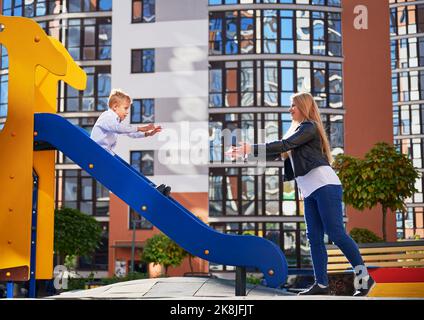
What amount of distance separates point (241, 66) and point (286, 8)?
6.12ft

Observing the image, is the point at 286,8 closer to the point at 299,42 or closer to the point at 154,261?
the point at 299,42

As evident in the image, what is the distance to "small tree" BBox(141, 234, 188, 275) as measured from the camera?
1402cm

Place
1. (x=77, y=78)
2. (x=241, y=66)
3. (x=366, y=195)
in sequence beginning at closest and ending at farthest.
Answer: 1. (x=77, y=78)
2. (x=366, y=195)
3. (x=241, y=66)

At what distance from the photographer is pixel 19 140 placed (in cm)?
295

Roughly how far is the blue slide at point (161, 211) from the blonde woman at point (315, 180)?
0.59ft

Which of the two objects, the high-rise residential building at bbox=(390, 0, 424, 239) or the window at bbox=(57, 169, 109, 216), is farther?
the window at bbox=(57, 169, 109, 216)

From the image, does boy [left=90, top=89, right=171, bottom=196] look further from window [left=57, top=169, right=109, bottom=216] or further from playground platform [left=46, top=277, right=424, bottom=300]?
window [left=57, top=169, right=109, bottom=216]

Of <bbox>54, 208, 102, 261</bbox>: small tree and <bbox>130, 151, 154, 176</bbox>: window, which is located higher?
<bbox>130, 151, 154, 176</bbox>: window

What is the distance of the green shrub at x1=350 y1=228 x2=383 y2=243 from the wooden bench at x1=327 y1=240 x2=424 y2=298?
18.4 feet

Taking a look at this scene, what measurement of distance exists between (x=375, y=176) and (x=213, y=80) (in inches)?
115

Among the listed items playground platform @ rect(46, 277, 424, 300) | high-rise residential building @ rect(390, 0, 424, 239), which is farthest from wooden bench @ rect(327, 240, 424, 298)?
high-rise residential building @ rect(390, 0, 424, 239)

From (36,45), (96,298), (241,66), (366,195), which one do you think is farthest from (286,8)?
(96,298)

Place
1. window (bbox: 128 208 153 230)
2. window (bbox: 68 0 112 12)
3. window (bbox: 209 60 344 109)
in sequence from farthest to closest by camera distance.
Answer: window (bbox: 128 208 153 230) < window (bbox: 209 60 344 109) < window (bbox: 68 0 112 12)

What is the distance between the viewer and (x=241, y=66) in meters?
10.5
